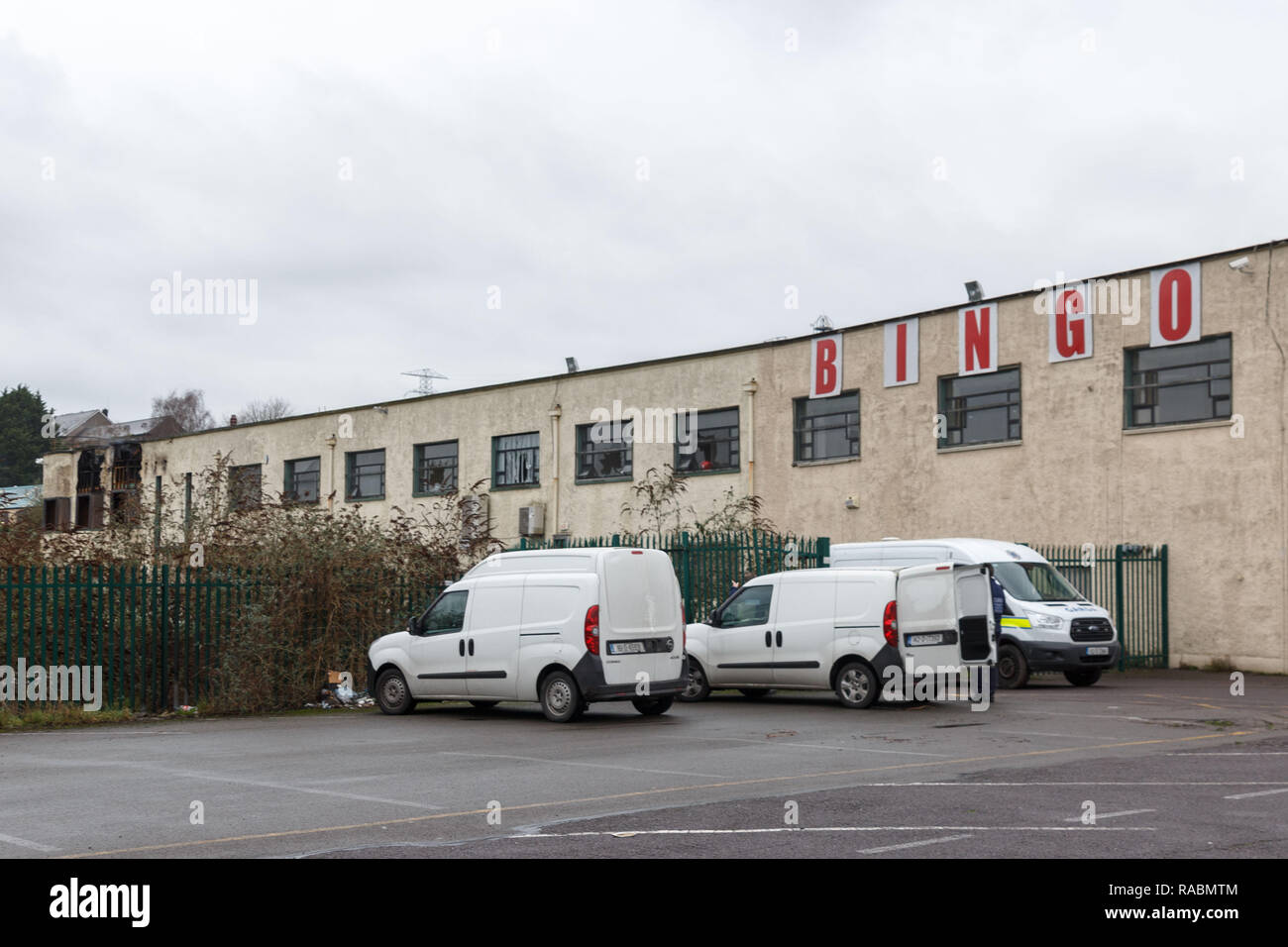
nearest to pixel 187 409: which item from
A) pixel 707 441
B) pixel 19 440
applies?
pixel 19 440

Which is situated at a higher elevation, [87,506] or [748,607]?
[87,506]

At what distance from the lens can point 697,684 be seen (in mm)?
19406

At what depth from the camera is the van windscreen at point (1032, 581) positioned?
22.3 meters

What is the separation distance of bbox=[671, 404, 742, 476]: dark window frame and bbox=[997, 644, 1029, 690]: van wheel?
41.9ft

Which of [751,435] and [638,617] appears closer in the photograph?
[638,617]

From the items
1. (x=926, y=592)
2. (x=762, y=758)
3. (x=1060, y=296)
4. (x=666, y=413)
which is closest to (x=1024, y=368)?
(x=1060, y=296)

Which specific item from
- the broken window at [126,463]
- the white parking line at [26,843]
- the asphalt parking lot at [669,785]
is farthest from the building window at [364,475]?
the white parking line at [26,843]

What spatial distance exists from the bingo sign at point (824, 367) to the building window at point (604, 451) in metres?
5.63

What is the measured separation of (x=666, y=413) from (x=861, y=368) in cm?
597

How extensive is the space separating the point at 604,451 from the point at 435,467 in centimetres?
693

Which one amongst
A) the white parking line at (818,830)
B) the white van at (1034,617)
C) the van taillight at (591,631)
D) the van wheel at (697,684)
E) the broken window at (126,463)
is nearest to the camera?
the white parking line at (818,830)

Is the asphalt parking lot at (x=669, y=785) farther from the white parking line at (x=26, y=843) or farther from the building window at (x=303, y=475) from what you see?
the building window at (x=303, y=475)

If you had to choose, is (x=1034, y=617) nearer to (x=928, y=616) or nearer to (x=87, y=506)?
(x=928, y=616)
